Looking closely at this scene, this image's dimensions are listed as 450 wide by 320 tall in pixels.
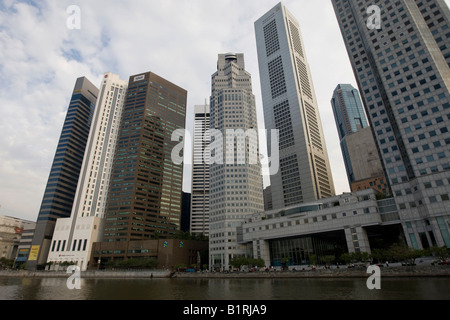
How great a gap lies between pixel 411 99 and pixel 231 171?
293ft

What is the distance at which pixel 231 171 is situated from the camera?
488ft

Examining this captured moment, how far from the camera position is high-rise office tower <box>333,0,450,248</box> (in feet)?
246

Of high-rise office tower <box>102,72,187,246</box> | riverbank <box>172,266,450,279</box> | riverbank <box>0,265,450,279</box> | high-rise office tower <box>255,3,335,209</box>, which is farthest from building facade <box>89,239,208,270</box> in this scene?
high-rise office tower <box>255,3,335,209</box>

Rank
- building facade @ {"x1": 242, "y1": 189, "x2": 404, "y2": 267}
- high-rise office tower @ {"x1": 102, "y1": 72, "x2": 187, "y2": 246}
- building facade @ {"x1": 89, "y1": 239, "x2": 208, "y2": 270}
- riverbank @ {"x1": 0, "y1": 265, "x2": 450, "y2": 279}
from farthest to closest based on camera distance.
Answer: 1. high-rise office tower @ {"x1": 102, "y1": 72, "x2": 187, "y2": 246}
2. building facade @ {"x1": 89, "y1": 239, "x2": 208, "y2": 270}
3. building facade @ {"x1": 242, "y1": 189, "x2": 404, "y2": 267}
4. riverbank @ {"x1": 0, "y1": 265, "x2": 450, "y2": 279}

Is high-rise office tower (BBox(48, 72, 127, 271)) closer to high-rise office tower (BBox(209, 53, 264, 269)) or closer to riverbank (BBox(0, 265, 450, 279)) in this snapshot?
riverbank (BBox(0, 265, 450, 279))

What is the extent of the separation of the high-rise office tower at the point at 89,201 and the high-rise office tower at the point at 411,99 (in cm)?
15928

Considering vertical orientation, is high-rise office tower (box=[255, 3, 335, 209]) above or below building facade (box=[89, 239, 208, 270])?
above

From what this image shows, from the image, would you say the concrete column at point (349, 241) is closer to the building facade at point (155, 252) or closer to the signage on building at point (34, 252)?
the building facade at point (155, 252)

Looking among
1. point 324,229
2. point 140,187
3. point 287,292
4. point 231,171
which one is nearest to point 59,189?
point 140,187

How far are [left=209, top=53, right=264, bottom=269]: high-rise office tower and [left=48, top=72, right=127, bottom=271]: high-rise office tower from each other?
7640cm

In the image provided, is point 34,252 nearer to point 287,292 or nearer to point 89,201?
point 89,201

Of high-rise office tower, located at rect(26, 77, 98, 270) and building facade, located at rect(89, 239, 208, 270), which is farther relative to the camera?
high-rise office tower, located at rect(26, 77, 98, 270)
